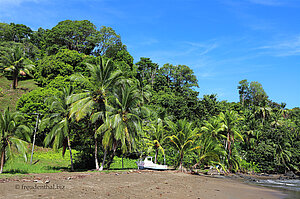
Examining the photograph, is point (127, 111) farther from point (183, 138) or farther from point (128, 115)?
point (183, 138)

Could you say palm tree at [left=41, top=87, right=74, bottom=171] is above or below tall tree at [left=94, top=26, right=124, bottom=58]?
below

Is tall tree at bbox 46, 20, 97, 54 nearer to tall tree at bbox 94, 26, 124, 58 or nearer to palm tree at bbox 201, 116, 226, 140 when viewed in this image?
tall tree at bbox 94, 26, 124, 58

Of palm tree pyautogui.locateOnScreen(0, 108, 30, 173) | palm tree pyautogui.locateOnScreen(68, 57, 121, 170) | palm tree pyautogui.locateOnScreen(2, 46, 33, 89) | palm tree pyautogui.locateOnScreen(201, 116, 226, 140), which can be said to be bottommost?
palm tree pyautogui.locateOnScreen(0, 108, 30, 173)

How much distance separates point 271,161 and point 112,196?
36.3 metres

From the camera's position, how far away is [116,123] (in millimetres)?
20250

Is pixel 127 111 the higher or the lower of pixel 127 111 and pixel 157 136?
the higher

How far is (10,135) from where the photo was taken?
1942 cm

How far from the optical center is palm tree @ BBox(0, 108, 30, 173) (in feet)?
Answer: 61.2

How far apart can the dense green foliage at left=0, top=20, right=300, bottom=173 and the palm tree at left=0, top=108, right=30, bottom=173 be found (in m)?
0.21

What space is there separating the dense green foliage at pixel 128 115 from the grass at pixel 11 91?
2.81 m

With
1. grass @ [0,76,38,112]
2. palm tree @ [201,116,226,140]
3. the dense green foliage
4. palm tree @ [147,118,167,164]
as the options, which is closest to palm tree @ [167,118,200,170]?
the dense green foliage

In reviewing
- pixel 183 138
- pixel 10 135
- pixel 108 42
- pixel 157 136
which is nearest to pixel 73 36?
pixel 108 42

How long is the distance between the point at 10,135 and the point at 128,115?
9.75m

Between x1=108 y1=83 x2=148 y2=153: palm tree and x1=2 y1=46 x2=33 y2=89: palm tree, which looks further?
x1=2 y1=46 x2=33 y2=89: palm tree
